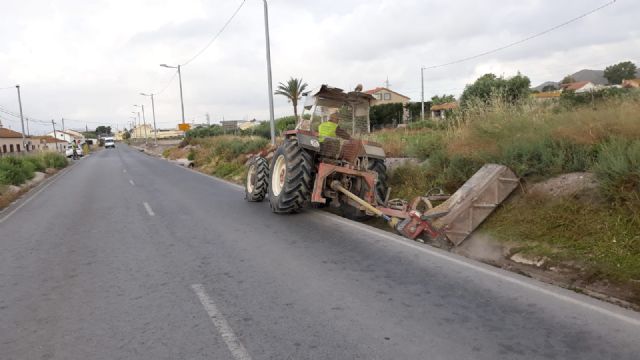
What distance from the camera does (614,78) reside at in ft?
261

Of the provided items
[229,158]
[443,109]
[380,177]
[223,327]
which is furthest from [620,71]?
[223,327]

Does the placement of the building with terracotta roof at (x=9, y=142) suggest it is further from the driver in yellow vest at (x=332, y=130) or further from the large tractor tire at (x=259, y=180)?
the driver in yellow vest at (x=332, y=130)

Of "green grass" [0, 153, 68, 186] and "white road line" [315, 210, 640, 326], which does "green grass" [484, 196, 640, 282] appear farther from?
"green grass" [0, 153, 68, 186]

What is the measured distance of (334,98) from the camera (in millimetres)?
9328

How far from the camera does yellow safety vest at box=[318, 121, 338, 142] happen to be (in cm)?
940

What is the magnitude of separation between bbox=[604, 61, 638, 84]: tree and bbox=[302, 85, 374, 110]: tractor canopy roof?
279 feet

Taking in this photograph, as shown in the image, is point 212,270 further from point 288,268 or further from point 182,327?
point 182,327

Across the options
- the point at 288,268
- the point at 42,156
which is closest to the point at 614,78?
the point at 42,156

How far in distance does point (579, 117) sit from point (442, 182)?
101 inches

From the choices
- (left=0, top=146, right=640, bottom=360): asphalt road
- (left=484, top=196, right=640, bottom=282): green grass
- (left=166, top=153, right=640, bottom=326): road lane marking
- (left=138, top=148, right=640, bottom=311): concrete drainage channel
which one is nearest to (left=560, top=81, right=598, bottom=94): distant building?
(left=484, top=196, right=640, bottom=282): green grass

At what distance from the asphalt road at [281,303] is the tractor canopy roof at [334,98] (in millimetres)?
2716

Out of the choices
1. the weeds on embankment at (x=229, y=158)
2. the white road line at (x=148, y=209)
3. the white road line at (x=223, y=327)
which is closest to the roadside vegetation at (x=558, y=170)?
the white road line at (x=223, y=327)

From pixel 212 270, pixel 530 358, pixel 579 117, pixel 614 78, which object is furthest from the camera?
pixel 614 78

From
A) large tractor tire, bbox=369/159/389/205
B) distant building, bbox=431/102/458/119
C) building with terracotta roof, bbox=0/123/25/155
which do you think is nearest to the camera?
large tractor tire, bbox=369/159/389/205
